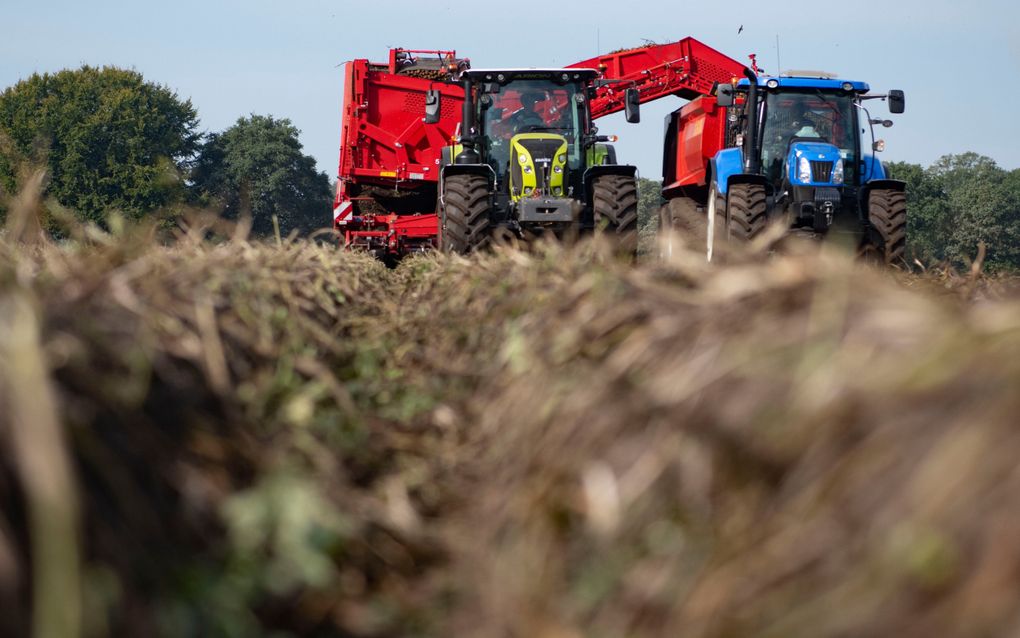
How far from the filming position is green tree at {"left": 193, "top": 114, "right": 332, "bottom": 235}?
62.1 metres

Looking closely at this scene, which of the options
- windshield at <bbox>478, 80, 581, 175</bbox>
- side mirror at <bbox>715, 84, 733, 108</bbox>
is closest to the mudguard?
side mirror at <bbox>715, 84, 733, 108</bbox>

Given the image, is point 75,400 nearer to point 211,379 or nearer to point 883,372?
point 211,379

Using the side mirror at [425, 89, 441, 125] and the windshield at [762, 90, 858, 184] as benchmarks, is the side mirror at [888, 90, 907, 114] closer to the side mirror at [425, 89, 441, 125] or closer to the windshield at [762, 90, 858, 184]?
the windshield at [762, 90, 858, 184]

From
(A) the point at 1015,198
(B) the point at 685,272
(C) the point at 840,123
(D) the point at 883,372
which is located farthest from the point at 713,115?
(A) the point at 1015,198

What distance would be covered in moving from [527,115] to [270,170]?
51780 mm

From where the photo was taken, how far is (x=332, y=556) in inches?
106

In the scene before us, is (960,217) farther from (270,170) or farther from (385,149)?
(385,149)

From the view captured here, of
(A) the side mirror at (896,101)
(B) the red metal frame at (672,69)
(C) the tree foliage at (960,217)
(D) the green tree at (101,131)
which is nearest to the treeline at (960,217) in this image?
(C) the tree foliage at (960,217)

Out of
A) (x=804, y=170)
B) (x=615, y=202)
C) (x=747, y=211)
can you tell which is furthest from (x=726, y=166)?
(x=615, y=202)

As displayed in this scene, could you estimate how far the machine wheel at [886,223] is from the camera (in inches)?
Result: 499

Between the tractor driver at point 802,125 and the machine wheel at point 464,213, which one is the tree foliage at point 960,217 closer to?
the tractor driver at point 802,125

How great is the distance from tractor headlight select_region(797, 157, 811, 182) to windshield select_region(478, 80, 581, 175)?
8.58ft

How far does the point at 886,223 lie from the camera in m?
12.7

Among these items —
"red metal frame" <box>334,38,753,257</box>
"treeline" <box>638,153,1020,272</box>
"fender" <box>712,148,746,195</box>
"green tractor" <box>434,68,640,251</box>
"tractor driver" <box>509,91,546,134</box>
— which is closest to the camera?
"green tractor" <box>434,68,640,251</box>
